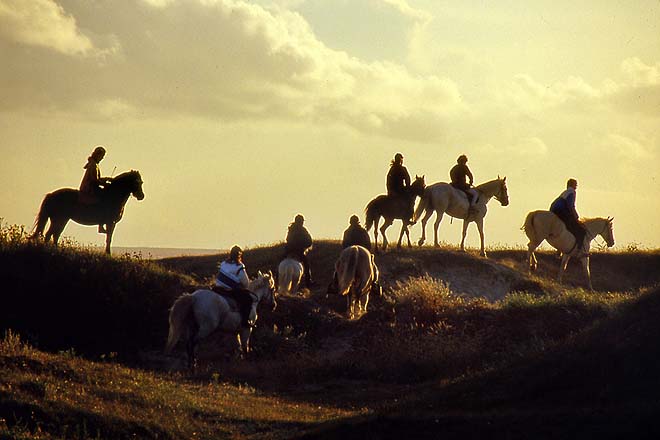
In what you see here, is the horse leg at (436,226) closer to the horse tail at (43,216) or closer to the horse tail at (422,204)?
the horse tail at (422,204)

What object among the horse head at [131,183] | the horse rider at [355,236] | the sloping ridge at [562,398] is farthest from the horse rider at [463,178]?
the sloping ridge at [562,398]

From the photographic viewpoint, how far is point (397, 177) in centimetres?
3844

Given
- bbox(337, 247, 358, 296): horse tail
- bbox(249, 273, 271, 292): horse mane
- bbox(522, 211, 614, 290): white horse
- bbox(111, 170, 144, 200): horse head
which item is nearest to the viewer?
bbox(249, 273, 271, 292): horse mane

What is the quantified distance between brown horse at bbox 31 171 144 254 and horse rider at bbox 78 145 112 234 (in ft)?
0.44

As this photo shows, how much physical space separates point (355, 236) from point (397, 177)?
5756mm

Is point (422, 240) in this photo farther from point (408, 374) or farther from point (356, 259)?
point (408, 374)

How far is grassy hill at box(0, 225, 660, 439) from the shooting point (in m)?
17.4

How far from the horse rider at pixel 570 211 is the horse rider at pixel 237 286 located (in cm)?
1638

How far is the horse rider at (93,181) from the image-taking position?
3272 cm

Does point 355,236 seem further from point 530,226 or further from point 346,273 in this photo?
point 530,226

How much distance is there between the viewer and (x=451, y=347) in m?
28.5

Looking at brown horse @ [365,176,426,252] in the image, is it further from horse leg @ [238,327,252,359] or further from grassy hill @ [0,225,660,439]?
horse leg @ [238,327,252,359]

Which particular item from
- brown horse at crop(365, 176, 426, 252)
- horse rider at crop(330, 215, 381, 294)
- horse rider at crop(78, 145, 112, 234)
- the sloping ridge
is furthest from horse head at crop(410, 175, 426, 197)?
the sloping ridge

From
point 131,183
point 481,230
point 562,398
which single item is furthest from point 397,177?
point 562,398
